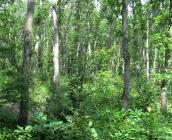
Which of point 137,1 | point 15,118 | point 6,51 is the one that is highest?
point 137,1

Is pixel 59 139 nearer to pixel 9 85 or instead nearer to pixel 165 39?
pixel 9 85

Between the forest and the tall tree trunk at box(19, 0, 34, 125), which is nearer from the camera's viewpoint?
the forest

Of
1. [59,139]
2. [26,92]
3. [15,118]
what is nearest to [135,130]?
[59,139]

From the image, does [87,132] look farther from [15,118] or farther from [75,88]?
[75,88]

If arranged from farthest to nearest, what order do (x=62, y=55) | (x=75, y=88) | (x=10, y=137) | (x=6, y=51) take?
(x=62, y=55), (x=75, y=88), (x=6, y=51), (x=10, y=137)

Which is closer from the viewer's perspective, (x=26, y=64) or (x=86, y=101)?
(x=26, y=64)

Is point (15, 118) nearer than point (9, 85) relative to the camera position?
No

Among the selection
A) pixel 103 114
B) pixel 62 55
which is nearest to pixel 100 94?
pixel 103 114

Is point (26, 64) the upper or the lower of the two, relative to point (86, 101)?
upper

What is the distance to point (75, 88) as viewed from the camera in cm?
1711

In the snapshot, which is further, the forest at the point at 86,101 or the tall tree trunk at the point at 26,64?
the tall tree trunk at the point at 26,64

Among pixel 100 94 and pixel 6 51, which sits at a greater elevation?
pixel 6 51

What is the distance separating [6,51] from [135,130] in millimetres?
10473

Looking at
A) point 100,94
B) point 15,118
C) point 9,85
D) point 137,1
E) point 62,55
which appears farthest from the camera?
point 62,55
